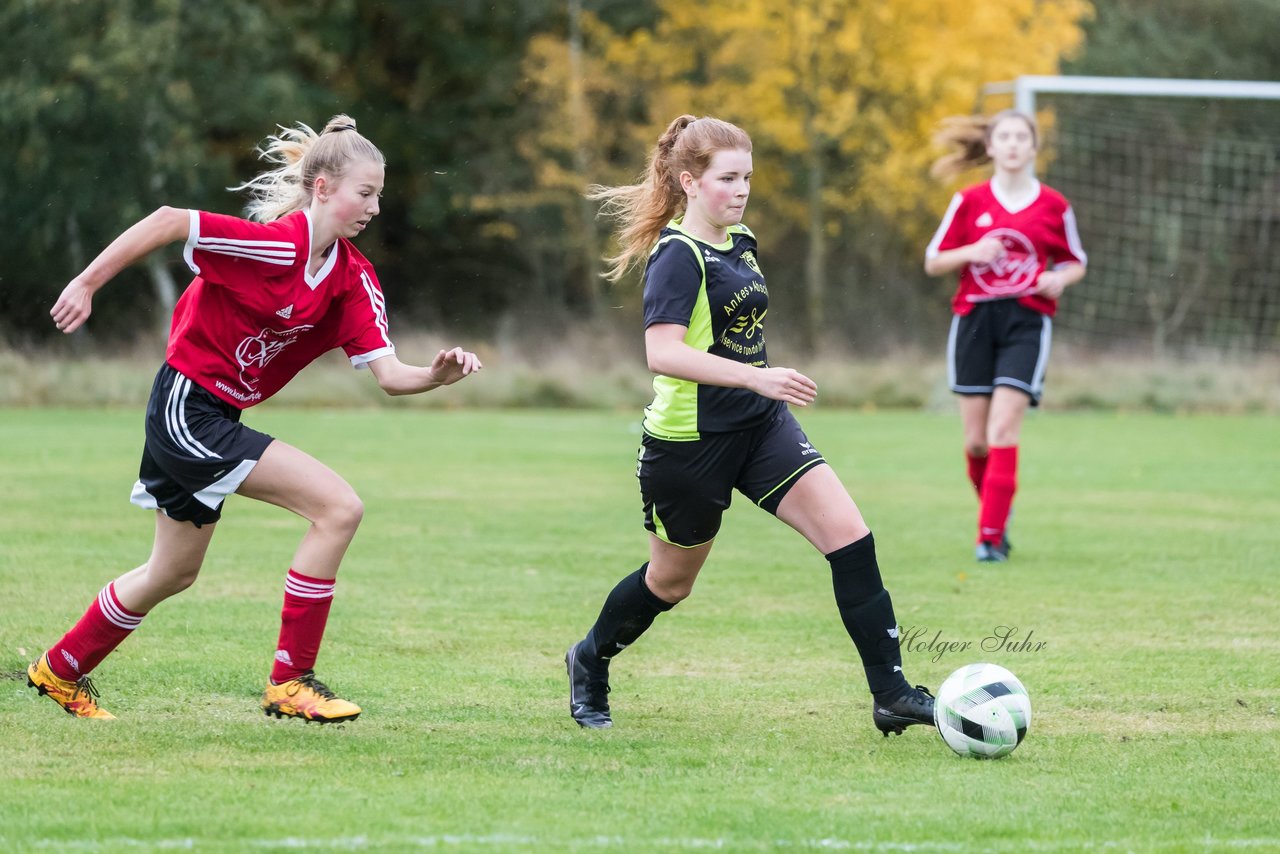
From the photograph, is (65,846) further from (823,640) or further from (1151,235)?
(1151,235)

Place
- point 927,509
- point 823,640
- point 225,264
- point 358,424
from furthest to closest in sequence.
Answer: point 358,424, point 927,509, point 823,640, point 225,264

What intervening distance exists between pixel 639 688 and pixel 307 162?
2.12 m

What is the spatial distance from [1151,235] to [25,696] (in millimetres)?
26088

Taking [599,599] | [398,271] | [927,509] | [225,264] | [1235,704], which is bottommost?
[398,271]

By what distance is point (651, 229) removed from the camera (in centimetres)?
534

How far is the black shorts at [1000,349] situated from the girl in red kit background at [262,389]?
4695 mm

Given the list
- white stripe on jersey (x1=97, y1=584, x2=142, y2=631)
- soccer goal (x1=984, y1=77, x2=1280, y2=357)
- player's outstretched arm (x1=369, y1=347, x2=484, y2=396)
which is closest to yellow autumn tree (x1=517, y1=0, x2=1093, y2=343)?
soccer goal (x1=984, y1=77, x2=1280, y2=357)

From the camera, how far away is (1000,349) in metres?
9.16

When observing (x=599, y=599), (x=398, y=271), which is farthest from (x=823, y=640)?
(x=398, y=271)

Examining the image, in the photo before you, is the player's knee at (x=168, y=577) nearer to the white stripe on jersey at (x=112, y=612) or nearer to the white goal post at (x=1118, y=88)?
the white stripe on jersey at (x=112, y=612)

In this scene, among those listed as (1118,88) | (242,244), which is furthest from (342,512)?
(1118,88)

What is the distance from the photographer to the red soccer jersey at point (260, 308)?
4.86 meters

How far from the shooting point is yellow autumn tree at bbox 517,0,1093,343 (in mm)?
26688

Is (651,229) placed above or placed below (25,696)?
above
